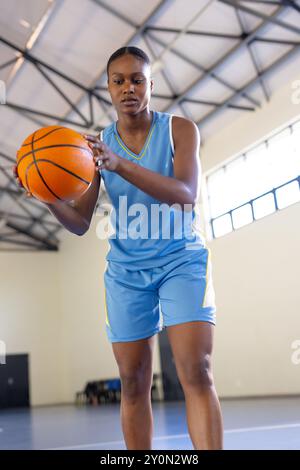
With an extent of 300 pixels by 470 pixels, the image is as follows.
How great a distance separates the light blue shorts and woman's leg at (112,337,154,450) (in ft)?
0.13

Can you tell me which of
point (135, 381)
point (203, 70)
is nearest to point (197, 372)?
point (135, 381)

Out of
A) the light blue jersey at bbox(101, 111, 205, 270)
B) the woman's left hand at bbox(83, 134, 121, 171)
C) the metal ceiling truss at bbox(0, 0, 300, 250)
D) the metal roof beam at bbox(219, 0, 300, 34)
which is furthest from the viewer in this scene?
the metal ceiling truss at bbox(0, 0, 300, 250)

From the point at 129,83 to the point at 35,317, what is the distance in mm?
17051

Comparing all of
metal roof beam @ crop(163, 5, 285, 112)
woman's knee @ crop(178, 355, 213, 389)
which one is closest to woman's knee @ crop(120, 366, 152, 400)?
woman's knee @ crop(178, 355, 213, 389)

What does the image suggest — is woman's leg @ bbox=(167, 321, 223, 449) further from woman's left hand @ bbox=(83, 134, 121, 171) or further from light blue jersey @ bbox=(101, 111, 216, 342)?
woman's left hand @ bbox=(83, 134, 121, 171)

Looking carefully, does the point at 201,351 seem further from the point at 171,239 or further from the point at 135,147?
the point at 135,147

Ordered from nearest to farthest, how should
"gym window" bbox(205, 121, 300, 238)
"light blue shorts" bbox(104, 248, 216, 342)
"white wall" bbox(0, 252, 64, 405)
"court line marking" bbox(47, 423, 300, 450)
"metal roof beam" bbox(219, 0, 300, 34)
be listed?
"light blue shorts" bbox(104, 248, 216, 342)
"court line marking" bbox(47, 423, 300, 450)
"metal roof beam" bbox(219, 0, 300, 34)
"gym window" bbox(205, 121, 300, 238)
"white wall" bbox(0, 252, 64, 405)

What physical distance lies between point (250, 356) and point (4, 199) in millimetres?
9587

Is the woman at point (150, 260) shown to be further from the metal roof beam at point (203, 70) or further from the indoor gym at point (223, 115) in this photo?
the metal roof beam at point (203, 70)

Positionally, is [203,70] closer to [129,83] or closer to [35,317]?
[129,83]

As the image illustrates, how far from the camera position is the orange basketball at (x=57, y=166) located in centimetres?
187

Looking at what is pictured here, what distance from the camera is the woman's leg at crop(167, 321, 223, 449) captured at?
5.69 ft

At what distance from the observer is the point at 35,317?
18266mm

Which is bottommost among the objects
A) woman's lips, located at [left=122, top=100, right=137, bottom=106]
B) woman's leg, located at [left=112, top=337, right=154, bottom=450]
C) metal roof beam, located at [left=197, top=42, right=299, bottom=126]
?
woman's leg, located at [left=112, top=337, right=154, bottom=450]
